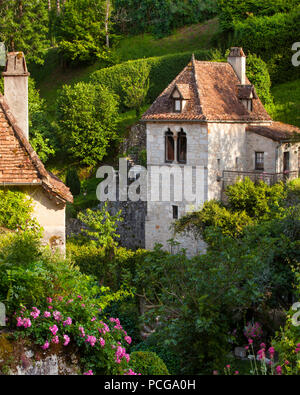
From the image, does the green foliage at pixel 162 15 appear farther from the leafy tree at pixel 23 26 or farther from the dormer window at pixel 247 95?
the dormer window at pixel 247 95

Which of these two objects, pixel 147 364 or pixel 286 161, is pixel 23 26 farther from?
pixel 147 364

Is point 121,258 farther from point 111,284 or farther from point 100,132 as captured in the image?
point 100,132

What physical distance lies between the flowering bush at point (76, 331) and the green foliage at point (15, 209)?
26.9ft

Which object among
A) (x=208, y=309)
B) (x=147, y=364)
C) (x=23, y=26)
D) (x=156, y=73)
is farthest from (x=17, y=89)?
(x=23, y=26)

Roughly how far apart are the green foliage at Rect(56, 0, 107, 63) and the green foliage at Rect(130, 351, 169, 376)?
48.7 m

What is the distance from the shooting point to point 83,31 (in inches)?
2470

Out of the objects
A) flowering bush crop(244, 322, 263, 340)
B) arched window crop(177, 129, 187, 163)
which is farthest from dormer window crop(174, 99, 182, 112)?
flowering bush crop(244, 322, 263, 340)

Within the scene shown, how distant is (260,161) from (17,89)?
1946 cm

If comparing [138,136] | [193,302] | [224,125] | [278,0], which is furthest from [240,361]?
[278,0]

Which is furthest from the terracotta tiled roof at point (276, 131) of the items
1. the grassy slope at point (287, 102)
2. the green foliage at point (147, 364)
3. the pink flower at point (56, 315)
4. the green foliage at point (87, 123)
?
the pink flower at point (56, 315)

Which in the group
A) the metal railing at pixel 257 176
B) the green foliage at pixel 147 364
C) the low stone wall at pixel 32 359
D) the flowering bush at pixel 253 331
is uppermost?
the metal railing at pixel 257 176

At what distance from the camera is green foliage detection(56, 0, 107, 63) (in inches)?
2441

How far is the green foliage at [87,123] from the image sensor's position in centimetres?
4716
